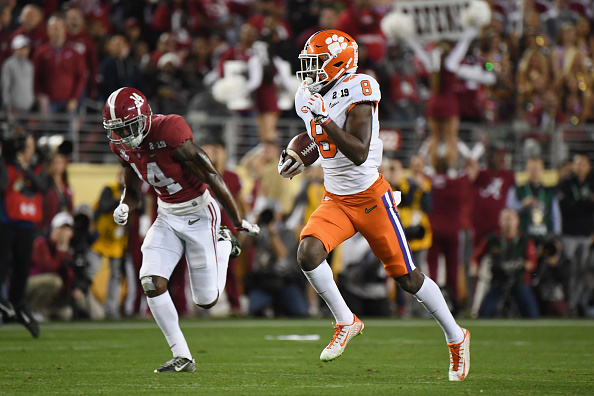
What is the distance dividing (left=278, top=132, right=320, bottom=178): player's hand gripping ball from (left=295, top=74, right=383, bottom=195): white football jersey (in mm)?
67

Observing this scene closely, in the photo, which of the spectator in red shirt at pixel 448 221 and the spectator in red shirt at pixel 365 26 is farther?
the spectator in red shirt at pixel 365 26

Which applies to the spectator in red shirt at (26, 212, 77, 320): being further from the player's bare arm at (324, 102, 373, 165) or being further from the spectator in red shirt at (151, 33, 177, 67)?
the player's bare arm at (324, 102, 373, 165)

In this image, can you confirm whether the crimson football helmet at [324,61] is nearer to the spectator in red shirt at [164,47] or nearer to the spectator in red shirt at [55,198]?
the spectator in red shirt at [55,198]

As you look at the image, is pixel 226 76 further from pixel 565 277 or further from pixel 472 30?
pixel 565 277

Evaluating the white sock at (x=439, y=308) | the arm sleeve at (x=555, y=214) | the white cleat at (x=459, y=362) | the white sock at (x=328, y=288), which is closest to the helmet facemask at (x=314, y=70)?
the white sock at (x=328, y=288)

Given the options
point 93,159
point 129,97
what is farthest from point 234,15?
point 129,97

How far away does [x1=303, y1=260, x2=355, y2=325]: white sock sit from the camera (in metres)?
6.12

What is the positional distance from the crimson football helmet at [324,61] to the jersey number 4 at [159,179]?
1.17 meters

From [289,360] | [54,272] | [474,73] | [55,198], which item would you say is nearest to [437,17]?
[474,73]

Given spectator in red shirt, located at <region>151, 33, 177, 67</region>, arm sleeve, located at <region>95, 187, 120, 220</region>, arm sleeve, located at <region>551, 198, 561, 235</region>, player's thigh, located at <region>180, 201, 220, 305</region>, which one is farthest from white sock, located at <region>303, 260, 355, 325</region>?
spectator in red shirt, located at <region>151, 33, 177, 67</region>

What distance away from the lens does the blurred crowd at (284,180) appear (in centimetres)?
1206

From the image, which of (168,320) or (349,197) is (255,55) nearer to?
(349,197)

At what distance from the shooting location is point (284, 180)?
13.2 m

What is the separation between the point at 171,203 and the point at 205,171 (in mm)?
430
